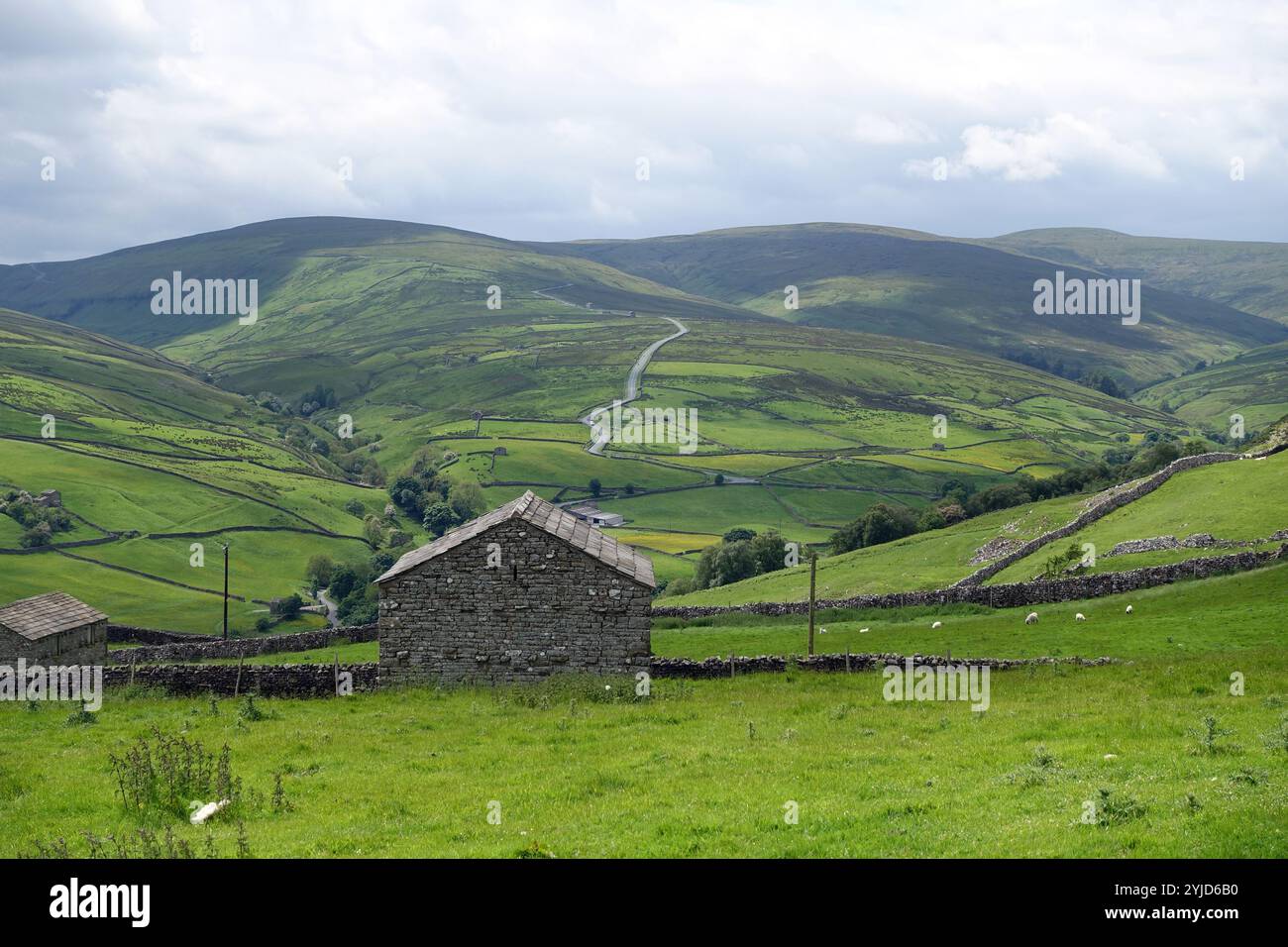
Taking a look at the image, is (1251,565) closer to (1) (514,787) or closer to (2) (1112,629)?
(2) (1112,629)

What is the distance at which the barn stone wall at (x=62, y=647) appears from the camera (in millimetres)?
44188

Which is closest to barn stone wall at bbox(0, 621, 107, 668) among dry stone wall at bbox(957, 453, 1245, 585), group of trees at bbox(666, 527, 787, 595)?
dry stone wall at bbox(957, 453, 1245, 585)

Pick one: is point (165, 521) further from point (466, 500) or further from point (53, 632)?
point (53, 632)

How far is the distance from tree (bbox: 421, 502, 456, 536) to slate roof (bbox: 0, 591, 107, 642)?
11147 cm

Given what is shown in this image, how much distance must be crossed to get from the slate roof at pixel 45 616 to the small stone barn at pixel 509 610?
1677 cm

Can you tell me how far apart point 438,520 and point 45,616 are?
115434 millimetres

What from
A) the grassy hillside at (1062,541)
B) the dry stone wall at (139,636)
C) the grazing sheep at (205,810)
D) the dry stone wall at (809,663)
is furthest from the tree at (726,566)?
the grazing sheep at (205,810)

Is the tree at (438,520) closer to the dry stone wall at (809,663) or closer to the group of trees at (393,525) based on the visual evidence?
the group of trees at (393,525)

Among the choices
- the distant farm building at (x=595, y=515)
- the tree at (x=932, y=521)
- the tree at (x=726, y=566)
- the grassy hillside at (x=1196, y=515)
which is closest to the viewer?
the grassy hillside at (x=1196, y=515)

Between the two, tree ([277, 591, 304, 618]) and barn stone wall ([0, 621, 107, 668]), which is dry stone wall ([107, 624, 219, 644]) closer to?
barn stone wall ([0, 621, 107, 668])

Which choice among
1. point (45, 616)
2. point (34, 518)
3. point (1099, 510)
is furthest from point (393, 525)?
point (45, 616)

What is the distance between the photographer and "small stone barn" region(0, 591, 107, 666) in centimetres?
4419

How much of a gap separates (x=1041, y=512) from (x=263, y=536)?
322 feet
